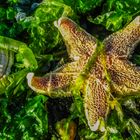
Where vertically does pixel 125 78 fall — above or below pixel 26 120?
above

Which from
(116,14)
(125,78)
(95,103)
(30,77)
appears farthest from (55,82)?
(116,14)

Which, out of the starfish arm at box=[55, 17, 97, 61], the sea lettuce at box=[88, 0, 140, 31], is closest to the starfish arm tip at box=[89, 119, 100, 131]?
the starfish arm at box=[55, 17, 97, 61]

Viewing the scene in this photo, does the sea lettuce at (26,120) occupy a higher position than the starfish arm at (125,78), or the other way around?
the starfish arm at (125,78)

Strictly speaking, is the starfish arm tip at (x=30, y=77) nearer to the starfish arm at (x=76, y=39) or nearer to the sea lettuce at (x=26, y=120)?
the sea lettuce at (x=26, y=120)

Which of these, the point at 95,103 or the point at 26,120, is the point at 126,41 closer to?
the point at 95,103

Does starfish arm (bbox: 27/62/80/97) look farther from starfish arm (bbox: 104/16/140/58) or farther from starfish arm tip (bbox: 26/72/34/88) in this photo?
starfish arm (bbox: 104/16/140/58)

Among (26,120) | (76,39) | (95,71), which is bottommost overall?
(26,120)

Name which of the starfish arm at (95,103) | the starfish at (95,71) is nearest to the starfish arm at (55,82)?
the starfish at (95,71)
